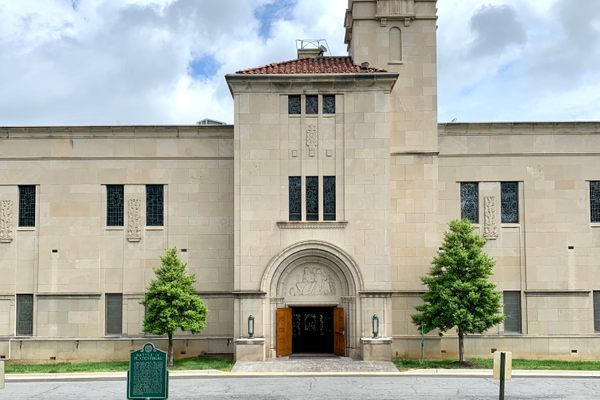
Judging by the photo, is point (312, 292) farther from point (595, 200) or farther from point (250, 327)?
point (595, 200)

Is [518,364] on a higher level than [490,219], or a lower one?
lower

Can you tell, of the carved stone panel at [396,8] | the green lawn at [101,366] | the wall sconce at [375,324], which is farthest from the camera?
the carved stone panel at [396,8]

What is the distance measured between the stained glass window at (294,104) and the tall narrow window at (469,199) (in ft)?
25.9

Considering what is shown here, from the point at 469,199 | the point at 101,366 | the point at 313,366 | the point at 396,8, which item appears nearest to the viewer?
the point at 313,366

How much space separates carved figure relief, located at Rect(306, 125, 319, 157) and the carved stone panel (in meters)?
6.36

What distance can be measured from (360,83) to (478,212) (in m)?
7.61

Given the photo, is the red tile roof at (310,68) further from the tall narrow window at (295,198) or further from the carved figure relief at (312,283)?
the carved figure relief at (312,283)

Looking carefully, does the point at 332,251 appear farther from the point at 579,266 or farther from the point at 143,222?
the point at 579,266

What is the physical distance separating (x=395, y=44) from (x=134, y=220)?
13.5 meters

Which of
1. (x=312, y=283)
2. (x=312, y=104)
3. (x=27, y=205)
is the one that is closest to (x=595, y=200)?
(x=312, y=283)

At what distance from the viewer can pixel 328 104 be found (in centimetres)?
3150

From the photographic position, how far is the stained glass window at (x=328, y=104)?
31469 millimetres

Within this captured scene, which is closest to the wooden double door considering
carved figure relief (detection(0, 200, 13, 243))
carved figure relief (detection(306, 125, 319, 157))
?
carved figure relief (detection(306, 125, 319, 157))

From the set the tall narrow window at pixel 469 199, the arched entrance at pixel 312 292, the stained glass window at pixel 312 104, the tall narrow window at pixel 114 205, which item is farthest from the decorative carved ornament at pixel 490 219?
the tall narrow window at pixel 114 205
